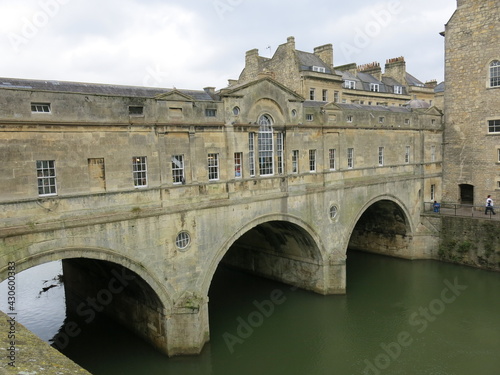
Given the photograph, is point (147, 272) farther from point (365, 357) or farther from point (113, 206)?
point (365, 357)

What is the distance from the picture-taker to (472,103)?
2794 cm

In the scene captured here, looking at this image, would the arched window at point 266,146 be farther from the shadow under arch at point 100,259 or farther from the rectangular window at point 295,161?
the shadow under arch at point 100,259

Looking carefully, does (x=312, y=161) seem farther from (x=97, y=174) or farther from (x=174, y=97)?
(x=97, y=174)

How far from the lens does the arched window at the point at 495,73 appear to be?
2655 centimetres

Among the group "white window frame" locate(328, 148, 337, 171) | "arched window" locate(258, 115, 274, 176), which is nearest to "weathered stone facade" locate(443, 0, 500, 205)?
"white window frame" locate(328, 148, 337, 171)

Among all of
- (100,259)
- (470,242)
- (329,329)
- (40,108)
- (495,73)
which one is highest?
(495,73)

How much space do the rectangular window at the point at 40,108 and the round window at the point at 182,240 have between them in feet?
20.5

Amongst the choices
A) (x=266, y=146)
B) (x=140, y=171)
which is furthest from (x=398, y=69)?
(x=140, y=171)

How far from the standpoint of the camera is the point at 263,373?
1527 cm

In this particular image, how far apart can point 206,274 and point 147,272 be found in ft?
8.63

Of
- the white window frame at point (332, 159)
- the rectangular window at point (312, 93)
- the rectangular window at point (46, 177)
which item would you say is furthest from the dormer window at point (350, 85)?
the rectangular window at point (46, 177)

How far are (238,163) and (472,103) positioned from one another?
1918 cm

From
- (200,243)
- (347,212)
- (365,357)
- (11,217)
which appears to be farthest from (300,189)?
(11,217)

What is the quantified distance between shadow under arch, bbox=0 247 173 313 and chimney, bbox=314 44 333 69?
91.9 ft
